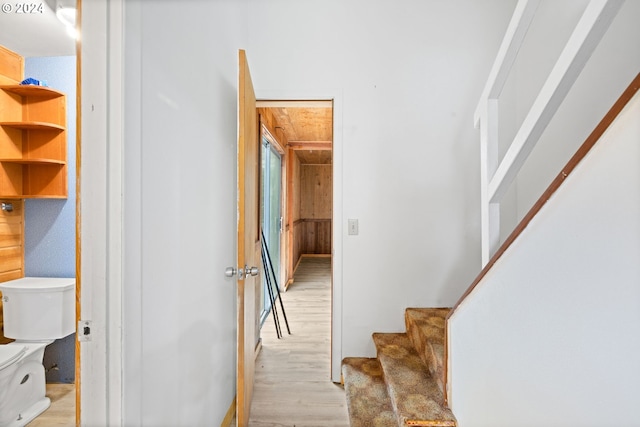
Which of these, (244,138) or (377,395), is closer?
(244,138)

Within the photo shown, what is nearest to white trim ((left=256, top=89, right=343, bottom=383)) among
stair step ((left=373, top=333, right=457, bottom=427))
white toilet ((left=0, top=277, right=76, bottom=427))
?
stair step ((left=373, top=333, right=457, bottom=427))

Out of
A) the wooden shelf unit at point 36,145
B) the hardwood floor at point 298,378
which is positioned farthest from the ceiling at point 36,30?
the hardwood floor at point 298,378

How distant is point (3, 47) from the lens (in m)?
2.13

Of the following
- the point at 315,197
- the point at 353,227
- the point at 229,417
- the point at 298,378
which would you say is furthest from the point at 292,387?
the point at 315,197

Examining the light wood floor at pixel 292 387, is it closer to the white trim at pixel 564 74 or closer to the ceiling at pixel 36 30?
the white trim at pixel 564 74

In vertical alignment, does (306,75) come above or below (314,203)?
above

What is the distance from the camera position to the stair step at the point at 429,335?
5.17ft

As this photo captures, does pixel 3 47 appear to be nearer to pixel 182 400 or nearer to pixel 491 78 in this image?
pixel 182 400

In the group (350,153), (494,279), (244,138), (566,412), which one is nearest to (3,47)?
(244,138)

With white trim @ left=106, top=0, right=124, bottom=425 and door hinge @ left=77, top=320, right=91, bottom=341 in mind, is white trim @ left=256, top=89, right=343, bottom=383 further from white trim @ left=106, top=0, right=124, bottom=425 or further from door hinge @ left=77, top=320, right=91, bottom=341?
door hinge @ left=77, top=320, right=91, bottom=341

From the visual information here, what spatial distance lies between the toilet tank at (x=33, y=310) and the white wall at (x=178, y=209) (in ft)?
3.99

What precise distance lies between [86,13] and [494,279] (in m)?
1.45

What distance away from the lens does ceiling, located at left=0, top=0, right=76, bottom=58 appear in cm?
175

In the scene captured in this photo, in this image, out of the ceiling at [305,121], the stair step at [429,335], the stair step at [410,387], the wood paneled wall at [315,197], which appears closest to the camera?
the stair step at [410,387]
